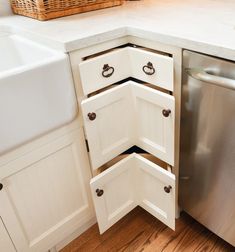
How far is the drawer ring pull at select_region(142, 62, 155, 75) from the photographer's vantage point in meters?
0.96

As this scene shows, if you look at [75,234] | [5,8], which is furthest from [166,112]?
[5,8]

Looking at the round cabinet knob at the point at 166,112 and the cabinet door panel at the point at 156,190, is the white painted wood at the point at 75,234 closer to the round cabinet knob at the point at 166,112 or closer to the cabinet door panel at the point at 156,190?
the cabinet door panel at the point at 156,190

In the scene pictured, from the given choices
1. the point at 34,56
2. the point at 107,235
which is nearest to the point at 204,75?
the point at 34,56

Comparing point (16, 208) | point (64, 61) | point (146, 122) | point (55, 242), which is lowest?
point (55, 242)

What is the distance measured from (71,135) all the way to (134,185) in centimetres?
42

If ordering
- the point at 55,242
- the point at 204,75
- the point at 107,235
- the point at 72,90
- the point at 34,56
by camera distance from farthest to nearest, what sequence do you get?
1. the point at 107,235
2. the point at 55,242
3. the point at 34,56
4. the point at 72,90
5. the point at 204,75

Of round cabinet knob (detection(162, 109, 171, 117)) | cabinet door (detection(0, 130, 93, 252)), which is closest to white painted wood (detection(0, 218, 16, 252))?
cabinet door (detection(0, 130, 93, 252))

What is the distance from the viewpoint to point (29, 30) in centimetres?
106

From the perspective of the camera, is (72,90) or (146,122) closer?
(72,90)

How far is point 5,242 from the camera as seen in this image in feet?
3.33

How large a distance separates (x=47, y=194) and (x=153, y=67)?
0.64 meters

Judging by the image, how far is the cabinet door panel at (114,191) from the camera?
110cm

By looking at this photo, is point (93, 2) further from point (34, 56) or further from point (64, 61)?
point (64, 61)

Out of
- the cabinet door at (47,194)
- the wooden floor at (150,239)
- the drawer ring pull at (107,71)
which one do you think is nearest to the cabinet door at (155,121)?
the drawer ring pull at (107,71)
